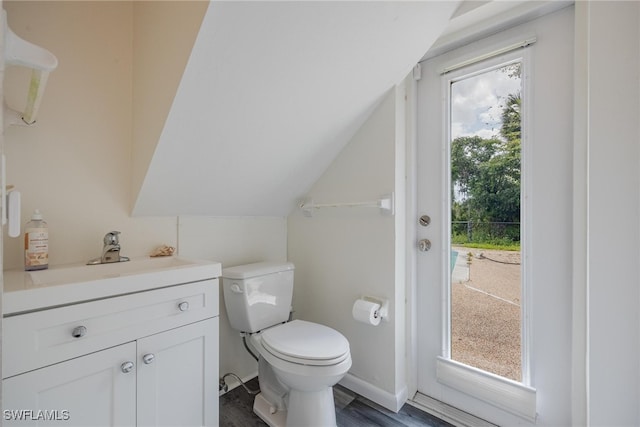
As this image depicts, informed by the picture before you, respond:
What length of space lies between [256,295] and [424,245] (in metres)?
0.97

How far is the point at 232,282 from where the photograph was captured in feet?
5.35

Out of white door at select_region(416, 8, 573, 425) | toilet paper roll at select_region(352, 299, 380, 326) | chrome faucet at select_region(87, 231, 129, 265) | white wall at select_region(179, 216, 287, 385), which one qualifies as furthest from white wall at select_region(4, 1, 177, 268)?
white door at select_region(416, 8, 573, 425)

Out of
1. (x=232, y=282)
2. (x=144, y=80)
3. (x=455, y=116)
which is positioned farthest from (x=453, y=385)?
(x=144, y=80)

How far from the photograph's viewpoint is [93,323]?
1005 mm

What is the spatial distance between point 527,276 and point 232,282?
4.78 ft

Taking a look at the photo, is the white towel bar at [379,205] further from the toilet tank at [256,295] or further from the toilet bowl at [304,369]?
the toilet bowl at [304,369]

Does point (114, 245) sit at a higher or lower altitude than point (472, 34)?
lower

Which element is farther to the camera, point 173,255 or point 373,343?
point 373,343

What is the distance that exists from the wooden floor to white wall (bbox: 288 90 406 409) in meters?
0.06

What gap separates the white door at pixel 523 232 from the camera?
1.32 meters

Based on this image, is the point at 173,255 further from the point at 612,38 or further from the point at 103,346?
the point at 612,38

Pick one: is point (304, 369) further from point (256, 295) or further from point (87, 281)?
point (87, 281)

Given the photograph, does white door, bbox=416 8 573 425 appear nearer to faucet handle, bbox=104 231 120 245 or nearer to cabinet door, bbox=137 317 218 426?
cabinet door, bbox=137 317 218 426

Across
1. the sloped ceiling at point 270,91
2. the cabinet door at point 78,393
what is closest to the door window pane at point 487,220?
the sloped ceiling at point 270,91
